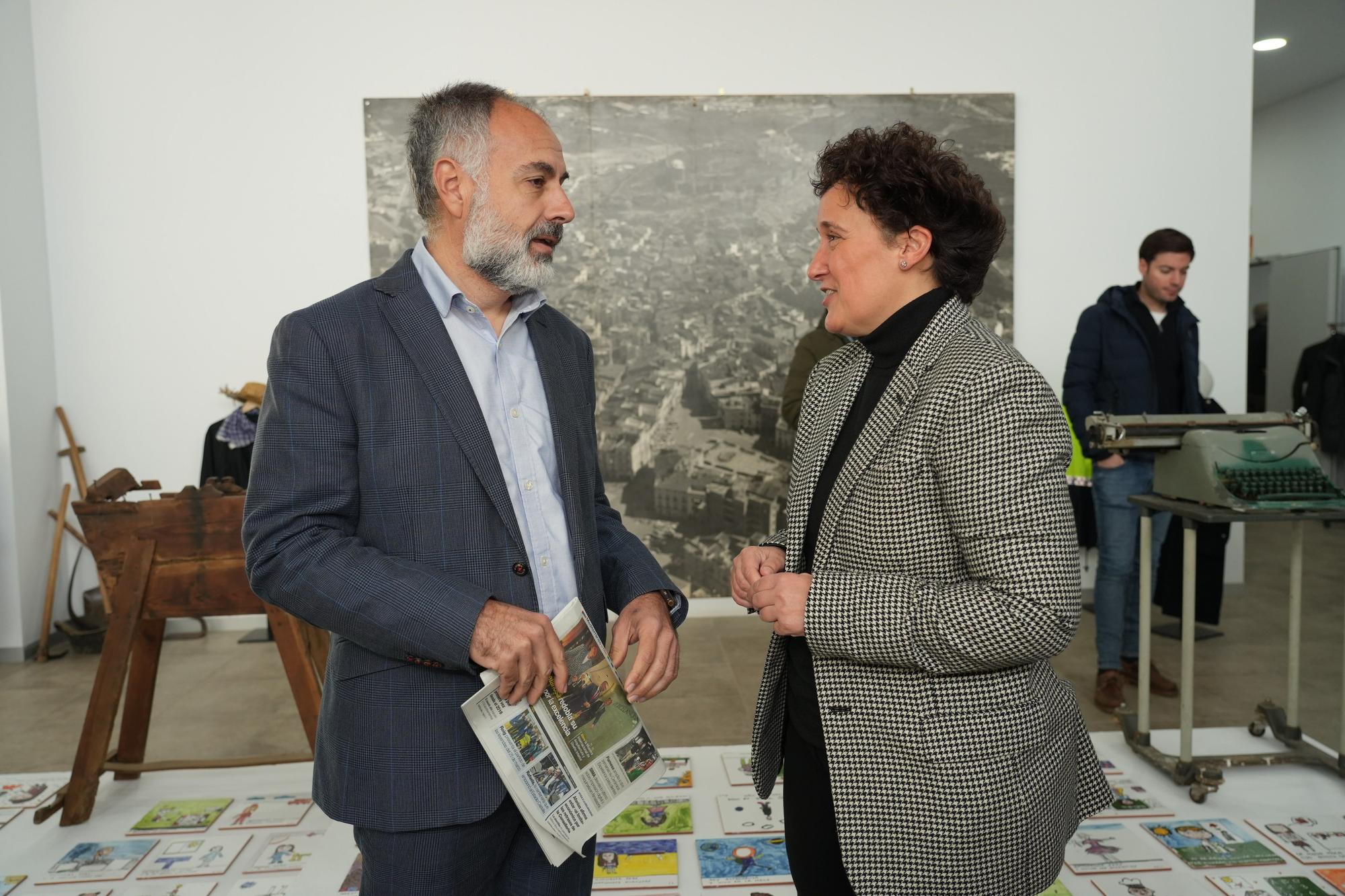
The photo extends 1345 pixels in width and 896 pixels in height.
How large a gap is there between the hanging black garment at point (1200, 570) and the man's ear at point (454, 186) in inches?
147

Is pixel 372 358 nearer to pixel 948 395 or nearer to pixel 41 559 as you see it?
pixel 948 395

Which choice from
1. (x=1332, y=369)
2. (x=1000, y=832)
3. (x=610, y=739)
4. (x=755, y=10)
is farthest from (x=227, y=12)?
(x=1332, y=369)

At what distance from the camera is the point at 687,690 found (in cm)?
438

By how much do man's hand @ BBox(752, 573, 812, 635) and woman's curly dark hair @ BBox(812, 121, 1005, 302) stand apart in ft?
1.76

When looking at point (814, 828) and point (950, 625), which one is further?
point (814, 828)

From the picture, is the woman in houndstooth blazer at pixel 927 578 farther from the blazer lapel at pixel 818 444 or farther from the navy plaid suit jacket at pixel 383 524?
the navy plaid suit jacket at pixel 383 524

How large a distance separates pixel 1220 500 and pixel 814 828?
216 centimetres

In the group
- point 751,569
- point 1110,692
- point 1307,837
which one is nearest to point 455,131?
point 751,569

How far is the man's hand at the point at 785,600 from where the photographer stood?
58.0 inches

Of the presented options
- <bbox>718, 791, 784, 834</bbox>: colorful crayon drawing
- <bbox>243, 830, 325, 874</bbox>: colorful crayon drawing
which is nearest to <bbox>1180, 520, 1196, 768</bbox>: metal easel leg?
<bbox>718, 791, 784, 834</bbox>: colorful crayon drawing

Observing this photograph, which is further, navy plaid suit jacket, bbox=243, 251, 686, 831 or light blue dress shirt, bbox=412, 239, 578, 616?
light blue dress shirt, bbox=412, 239, 578, 616

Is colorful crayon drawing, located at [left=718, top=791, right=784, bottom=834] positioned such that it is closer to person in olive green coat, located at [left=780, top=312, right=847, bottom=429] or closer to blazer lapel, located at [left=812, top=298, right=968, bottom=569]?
blazer lapel, located at [left=812, top=298, right=968, bottom=569]

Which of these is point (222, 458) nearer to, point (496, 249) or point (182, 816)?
point (182, 816)

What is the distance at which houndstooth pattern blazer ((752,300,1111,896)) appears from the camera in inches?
53.9
